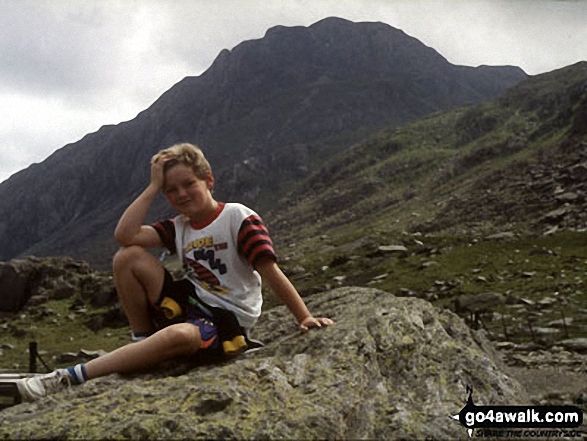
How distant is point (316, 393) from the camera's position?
4391 millimetres

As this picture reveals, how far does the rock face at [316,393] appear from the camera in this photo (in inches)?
150

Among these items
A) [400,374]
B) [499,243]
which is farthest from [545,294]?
[400,374]

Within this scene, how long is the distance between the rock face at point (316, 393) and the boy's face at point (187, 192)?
180 centimetres

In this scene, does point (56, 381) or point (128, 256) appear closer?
point (56, 381)

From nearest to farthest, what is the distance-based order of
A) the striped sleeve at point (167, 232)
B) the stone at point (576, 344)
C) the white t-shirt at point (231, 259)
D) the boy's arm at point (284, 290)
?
the boy's arm at point (284, 290) < the white t-shirt at point (231, 259) < the striped sleeve at point (167, 232) < the stone at point (576, 344)

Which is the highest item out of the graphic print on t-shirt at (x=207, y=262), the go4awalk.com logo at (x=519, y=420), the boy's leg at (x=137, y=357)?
the graphic print on t-shirt at (x=207, y=262)

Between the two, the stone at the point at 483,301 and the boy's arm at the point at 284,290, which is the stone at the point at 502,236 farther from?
the boy's arm at the point at 284,290

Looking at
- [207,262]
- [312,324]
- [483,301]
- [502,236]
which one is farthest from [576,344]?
[502,236]

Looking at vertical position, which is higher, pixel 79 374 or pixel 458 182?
pixel 458 182

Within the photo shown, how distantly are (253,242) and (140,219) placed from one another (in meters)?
1.48

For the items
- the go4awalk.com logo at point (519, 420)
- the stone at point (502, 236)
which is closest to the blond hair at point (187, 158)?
the go4awalk.com logo at point (519, 420)

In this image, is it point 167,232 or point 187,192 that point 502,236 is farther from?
point 187,192

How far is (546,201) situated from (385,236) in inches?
659

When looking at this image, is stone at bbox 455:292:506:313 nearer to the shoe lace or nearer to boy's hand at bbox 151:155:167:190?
boy's hand at bbox 151:155:167:190
